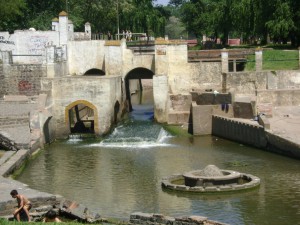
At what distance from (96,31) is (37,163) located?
133ft

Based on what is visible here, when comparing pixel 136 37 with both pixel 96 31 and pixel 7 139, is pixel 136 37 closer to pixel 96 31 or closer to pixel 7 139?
pixel 96 31

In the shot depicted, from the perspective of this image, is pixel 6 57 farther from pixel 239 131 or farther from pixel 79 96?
pixel 239 131

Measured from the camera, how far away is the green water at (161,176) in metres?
24.4

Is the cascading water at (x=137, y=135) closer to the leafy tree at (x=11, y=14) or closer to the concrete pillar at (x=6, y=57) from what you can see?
the concrete pillar at (x=6, y=57)

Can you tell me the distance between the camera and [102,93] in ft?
130

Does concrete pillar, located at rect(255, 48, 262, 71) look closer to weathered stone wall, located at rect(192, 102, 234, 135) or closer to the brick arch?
weathered stone wall, located at rect(192, 102, 234, 135)

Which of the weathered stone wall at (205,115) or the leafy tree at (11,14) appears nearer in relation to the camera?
the weathered stone wall at (205,115)

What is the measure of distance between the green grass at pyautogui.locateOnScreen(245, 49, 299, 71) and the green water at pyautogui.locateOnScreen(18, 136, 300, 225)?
1151cm

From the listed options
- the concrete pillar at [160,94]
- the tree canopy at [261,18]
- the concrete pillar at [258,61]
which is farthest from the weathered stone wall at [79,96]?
the tree canopy at [261,18]

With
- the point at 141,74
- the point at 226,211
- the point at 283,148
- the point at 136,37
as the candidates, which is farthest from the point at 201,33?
the point at 226,211

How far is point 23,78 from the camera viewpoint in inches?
1711

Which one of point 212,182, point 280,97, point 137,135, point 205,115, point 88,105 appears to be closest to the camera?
point 212,182

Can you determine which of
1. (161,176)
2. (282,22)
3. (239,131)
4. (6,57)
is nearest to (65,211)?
(161,176)

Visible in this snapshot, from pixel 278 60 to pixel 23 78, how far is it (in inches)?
632
